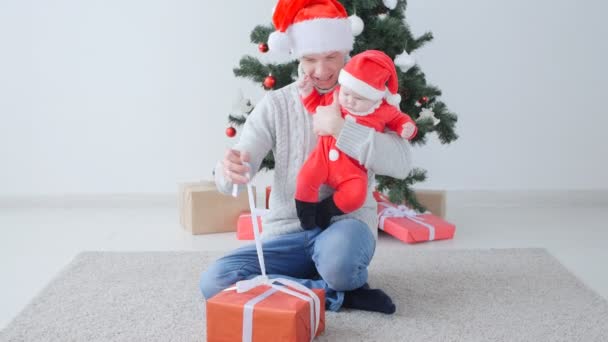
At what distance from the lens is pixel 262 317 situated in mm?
1426

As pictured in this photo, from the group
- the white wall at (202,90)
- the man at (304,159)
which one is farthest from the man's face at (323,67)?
the white wall at (202,90)

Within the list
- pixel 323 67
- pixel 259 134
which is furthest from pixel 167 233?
pixel 323 67

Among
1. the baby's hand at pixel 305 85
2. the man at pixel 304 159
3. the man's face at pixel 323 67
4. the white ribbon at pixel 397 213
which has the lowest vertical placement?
the white ribbon at pixel 397 213

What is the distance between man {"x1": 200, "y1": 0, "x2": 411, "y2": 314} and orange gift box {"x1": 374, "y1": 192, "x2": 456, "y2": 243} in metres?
0.59

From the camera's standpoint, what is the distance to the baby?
1.63 m

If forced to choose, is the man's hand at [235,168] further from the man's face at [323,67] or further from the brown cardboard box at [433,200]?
the brown cardboard box at [433,200]

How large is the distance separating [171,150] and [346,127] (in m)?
1.63

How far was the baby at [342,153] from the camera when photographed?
1.63 metres

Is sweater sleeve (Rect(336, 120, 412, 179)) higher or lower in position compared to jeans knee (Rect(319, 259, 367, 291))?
higher

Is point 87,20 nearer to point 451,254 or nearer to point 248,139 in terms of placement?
point 248,139

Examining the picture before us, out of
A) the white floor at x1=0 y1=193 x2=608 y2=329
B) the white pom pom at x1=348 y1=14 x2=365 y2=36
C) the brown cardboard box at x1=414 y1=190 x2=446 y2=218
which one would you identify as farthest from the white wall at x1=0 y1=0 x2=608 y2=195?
the white pom pom at x1=348 y1=14 x2=365 y2=36

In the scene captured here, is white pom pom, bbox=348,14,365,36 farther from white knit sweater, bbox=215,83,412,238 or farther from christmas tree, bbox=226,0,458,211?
white knit sweater, bbox=215,83,412,238

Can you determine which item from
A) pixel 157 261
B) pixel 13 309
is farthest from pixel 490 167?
pixel 13 309

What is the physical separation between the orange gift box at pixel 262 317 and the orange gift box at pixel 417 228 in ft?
3.32
